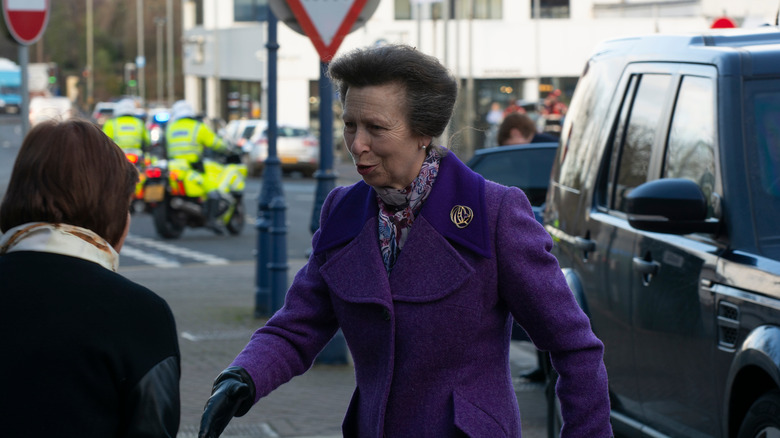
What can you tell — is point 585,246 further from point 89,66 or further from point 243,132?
point 89,66

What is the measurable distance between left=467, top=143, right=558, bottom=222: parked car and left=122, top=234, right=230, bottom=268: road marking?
27.2ft

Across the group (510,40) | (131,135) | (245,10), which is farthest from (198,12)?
(131,135)

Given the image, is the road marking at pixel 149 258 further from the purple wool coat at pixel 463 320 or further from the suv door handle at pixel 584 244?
the purple wool coat at pixel 463 320

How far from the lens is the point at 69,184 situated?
9.18ft

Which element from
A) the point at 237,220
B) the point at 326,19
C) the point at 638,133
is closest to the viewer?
the point at 638,133

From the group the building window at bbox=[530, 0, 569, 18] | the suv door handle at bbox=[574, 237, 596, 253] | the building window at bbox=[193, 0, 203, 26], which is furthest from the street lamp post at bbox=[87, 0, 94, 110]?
the suv door handle at bbox=[574, 237, 596, 253]

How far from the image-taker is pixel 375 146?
3197 mm

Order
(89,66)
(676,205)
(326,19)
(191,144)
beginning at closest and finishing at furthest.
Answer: (676,205), (326,19), (191,144), (89,66)

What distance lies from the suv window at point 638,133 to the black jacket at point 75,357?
3.24 metres

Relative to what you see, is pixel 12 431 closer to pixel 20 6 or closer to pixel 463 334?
pixel 463 334

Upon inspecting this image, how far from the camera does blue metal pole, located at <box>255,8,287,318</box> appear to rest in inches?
440

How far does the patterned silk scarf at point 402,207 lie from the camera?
128 inches

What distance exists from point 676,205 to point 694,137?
0.52m

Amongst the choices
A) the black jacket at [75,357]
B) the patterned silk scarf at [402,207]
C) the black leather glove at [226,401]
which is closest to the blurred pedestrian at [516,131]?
the patterned silk scarf at [402,207]
